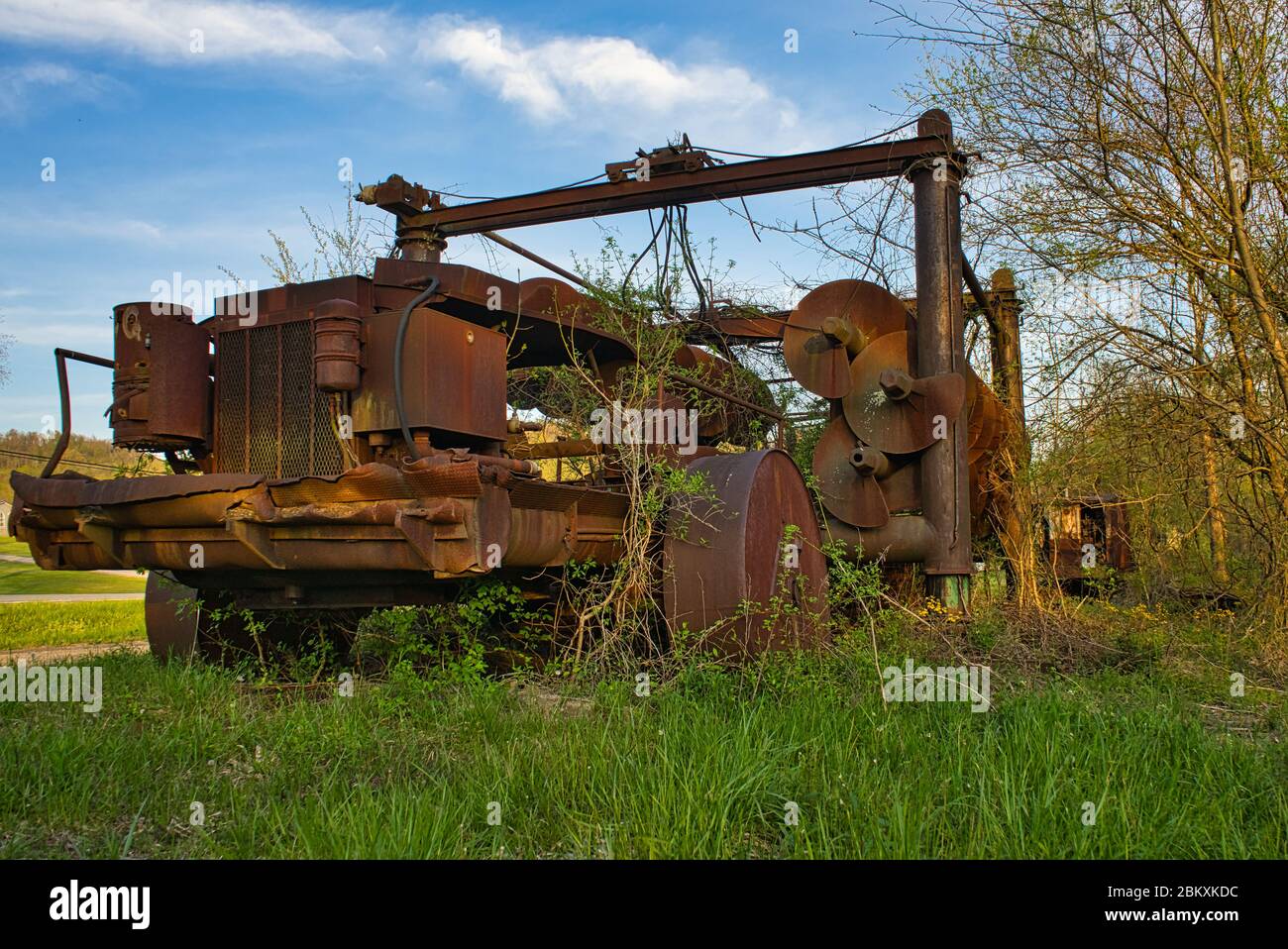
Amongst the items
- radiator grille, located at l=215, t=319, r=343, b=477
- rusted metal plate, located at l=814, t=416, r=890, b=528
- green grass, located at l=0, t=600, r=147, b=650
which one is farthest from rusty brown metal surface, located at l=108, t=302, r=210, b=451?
green grass, located at l=0, t=600, r=147, b=650

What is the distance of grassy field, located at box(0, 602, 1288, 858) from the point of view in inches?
108

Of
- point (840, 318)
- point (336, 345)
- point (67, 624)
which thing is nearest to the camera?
point (336, 345)

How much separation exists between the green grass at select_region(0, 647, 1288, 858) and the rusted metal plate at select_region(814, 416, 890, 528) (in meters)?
2.91

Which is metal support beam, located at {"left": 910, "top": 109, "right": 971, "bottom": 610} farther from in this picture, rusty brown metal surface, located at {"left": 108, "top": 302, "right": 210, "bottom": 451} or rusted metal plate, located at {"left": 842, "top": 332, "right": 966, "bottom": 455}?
rusty brown metal surface, located at {"left": 108, "top": 302, "right": 210, "bottom": 451}

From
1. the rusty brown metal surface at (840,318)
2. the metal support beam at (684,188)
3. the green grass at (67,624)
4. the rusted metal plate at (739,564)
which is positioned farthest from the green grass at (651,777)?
the green grass at (67,624)

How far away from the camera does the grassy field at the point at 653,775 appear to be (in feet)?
8.98

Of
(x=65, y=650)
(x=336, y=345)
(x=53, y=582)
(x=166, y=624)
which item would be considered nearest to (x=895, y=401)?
(x=336, y=345)

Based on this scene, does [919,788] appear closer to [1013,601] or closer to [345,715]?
[345,715]

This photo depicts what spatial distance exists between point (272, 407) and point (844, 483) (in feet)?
14.2

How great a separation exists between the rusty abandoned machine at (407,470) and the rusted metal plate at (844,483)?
367mm

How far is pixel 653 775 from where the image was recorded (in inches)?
123

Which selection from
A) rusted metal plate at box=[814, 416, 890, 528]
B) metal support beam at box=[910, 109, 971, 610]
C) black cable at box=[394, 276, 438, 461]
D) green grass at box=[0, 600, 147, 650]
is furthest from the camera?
green grass at box=[0, 600, 147, 650]

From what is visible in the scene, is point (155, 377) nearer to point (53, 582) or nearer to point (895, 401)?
point (895, 401)

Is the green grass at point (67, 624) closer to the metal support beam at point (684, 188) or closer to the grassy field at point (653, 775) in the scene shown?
the metal support beam at point (684, 188)
